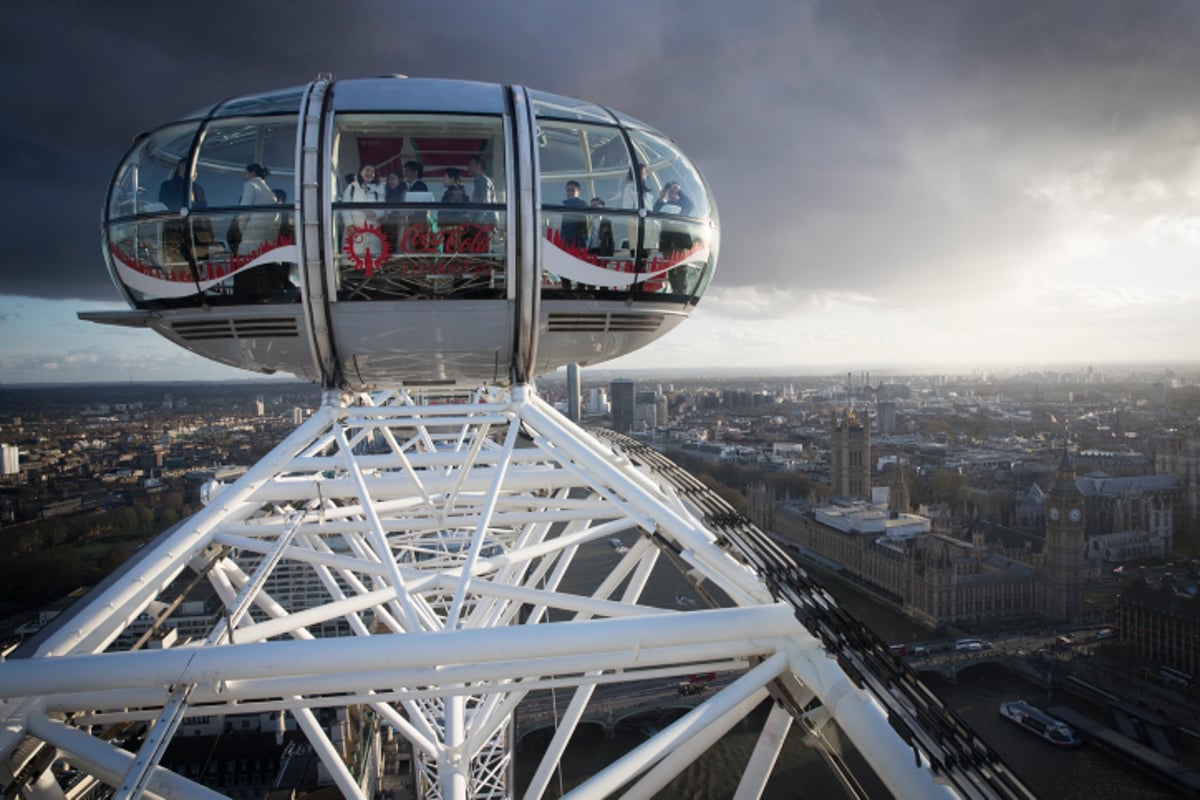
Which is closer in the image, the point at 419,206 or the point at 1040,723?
the point at 419,206

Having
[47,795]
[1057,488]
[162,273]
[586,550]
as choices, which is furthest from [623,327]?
[1057,488]

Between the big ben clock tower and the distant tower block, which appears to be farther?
the distant tower block

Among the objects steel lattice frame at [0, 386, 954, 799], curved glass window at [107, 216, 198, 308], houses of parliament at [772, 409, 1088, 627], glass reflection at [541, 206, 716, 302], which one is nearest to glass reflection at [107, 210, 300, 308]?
curved glass window at [107, 216, 198, 308]

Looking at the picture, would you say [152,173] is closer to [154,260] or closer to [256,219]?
[154,260]

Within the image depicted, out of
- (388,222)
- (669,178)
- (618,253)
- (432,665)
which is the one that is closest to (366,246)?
(388,222)

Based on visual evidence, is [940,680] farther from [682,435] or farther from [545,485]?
[682,435]

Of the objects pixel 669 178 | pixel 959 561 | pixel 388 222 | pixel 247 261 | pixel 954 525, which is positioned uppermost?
pixel 669 178

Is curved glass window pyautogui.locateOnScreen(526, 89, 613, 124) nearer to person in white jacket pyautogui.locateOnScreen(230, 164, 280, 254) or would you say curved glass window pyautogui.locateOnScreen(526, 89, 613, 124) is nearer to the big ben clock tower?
person in white jacket pyautogui.locateOnScreen(230, 164, 280, 254)
